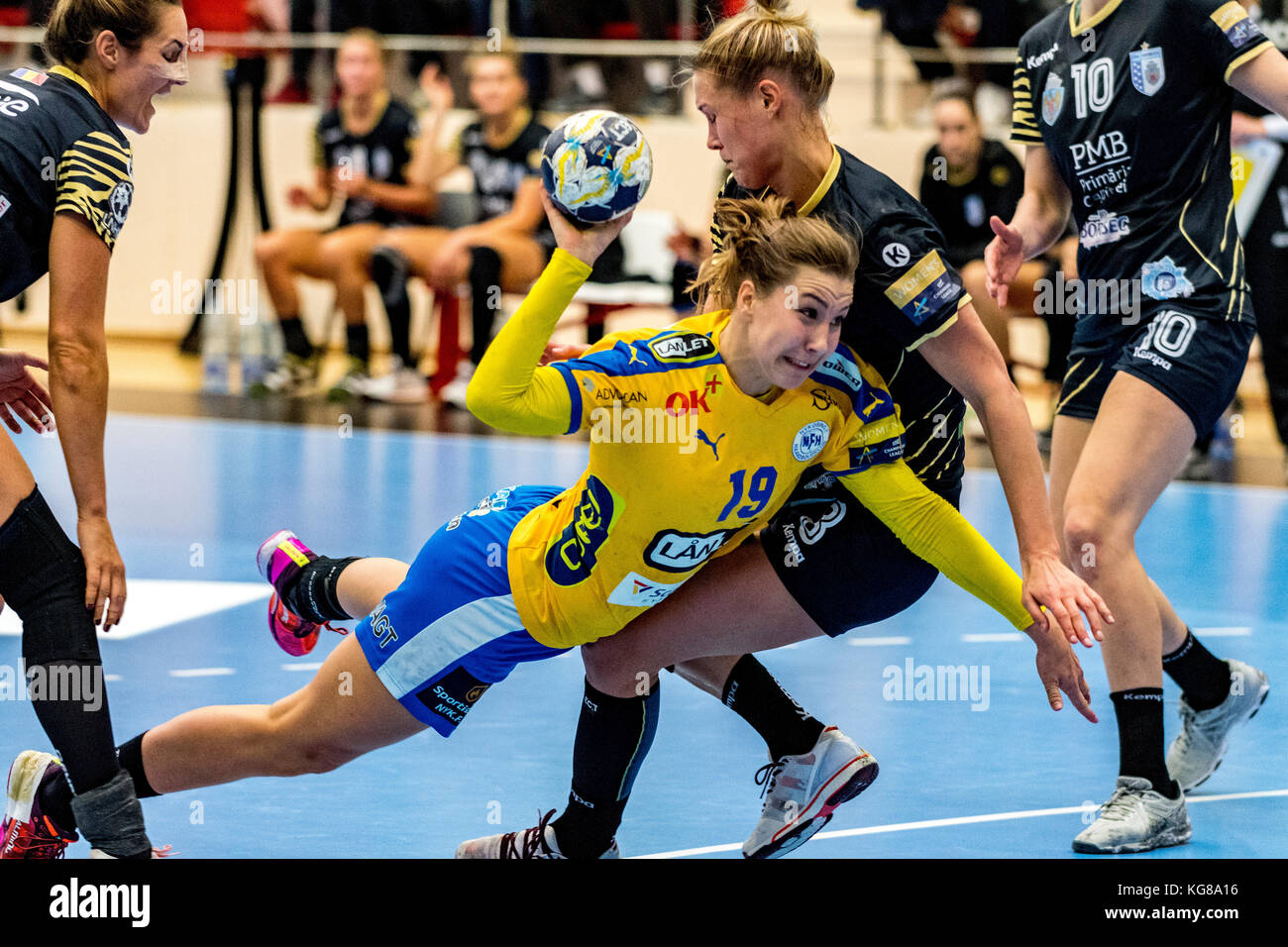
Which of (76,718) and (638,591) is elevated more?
(638,591)

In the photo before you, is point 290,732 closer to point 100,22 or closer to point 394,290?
point 100,22

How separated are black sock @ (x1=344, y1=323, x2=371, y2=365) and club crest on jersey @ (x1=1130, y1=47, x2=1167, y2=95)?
280 inches

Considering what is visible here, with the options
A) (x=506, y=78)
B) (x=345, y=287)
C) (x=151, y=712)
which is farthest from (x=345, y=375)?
(x=151, y=712)

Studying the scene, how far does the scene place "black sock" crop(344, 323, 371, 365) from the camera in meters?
10.7

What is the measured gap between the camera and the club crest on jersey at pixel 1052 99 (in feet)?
14.0

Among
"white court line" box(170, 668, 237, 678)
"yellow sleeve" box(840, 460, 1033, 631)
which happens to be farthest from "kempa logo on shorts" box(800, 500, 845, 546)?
"white court line" box(170, 668, 237, 678)

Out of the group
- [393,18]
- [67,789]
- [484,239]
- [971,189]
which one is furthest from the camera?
[393,18]

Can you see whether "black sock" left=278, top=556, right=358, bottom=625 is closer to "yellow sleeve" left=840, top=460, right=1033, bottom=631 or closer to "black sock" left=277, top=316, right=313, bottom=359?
"yellow sleeve" left=840, top=460, right=1033, bottom=631

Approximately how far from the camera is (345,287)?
10664mm

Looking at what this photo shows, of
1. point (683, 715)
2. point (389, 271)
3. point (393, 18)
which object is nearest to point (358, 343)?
point (389, 271)

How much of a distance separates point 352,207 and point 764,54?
7886 millimetres

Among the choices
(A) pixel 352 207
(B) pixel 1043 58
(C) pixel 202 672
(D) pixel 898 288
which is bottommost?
(C) pixel 202 672
